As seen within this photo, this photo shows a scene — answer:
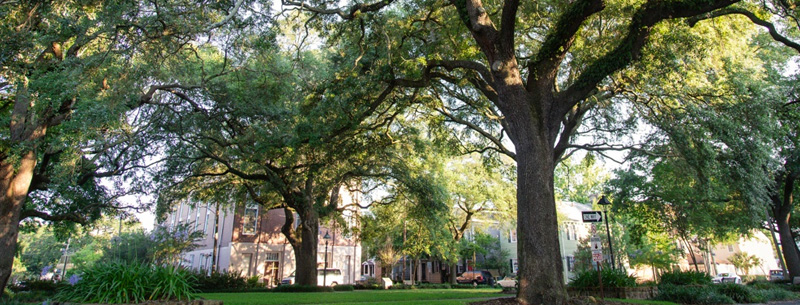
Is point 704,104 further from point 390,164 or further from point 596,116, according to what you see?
point 390,164

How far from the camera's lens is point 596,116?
54.5 feet

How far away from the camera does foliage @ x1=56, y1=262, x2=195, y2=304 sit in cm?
615

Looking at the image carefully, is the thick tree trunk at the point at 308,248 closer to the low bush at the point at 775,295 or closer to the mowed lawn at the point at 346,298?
the mowed lawn at the point at 346,298

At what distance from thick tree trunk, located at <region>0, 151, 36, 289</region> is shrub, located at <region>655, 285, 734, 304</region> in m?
21.0

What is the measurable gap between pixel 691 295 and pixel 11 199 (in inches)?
871

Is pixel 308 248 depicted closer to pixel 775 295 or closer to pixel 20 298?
pixel 20 298

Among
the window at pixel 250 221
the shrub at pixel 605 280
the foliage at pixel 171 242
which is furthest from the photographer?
the window at pixel 250 221

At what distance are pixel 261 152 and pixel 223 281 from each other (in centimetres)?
1398

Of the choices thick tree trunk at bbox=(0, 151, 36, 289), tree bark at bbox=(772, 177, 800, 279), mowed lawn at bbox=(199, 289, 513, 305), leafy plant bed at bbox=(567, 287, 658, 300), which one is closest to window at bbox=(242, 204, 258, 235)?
mowed lawn at bbox=(199, 289, 513, 305)

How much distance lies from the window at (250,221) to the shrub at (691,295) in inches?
1107

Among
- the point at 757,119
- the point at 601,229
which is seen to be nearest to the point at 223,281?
the point at 757,119

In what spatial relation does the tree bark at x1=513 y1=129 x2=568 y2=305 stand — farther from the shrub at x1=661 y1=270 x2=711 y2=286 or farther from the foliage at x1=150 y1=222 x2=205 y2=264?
the foliage at x1=150 y1=222 x2=205 y2=264

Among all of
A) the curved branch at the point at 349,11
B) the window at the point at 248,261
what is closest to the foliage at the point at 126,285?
the curved branch at the point at 349,11

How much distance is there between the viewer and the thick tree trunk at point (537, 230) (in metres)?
7.97
